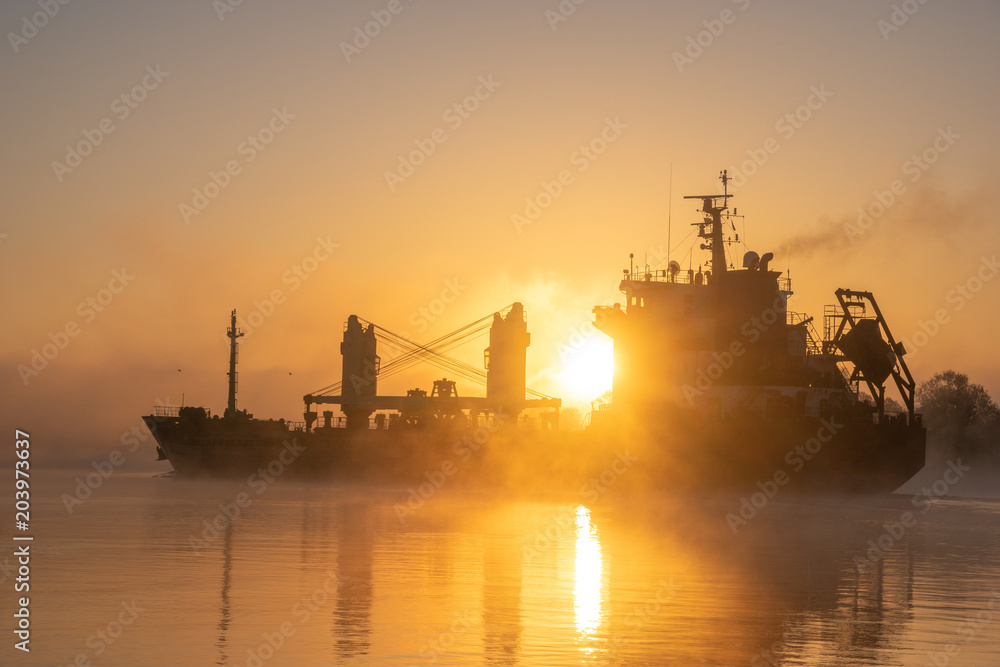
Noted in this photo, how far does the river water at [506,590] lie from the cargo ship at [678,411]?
10784 millimetres

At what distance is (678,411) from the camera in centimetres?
5072

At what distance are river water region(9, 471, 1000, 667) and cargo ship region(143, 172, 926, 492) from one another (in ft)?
35.4

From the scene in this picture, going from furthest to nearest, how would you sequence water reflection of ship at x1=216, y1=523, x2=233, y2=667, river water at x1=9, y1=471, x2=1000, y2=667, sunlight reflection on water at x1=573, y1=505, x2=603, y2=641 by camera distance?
sunlight reflection on water at x1=573, y1=505, x2=603, y2=641
river water at x1=9, y1=471, x2=1000, y2=667
water reflection of ship at x1=216, y1=523, x2=233, y2=667

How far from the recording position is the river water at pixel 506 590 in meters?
14.2

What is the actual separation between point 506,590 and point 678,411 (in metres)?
32.6

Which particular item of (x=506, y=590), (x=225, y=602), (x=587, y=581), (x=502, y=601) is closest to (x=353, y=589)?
(x=225, y=602)

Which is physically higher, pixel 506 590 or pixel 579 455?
pixel 579 455

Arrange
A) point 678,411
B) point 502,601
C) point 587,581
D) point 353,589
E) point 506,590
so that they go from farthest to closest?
point 678,411 < point 587,581 < point 506,590 < point 353,589 < point 502,601

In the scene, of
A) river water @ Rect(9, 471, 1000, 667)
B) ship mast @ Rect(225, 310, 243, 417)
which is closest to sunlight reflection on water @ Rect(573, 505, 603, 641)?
river water @ Rect(9, 471, 1000, 667)

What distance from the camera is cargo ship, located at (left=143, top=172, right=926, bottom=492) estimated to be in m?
48.2

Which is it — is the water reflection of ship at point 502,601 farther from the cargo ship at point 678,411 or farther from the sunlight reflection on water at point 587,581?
the cargo ship at point 678,411

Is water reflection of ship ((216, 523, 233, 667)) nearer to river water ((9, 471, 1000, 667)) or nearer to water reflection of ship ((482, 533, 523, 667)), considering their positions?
river water ((9, 471, 1000, 667))

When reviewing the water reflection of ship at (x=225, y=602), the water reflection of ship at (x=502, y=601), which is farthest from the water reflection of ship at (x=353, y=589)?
the water reflection of ship at (x=502, y=601)

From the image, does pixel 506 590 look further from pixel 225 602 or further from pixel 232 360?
pixel 232 360
